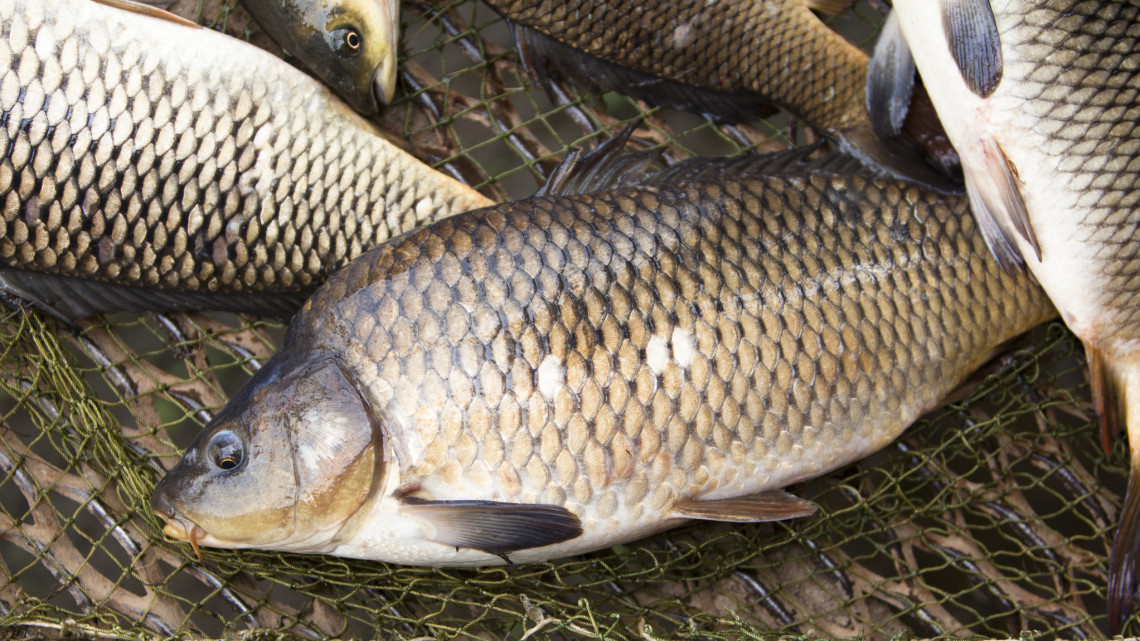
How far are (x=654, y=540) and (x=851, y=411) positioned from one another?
2.12 ft

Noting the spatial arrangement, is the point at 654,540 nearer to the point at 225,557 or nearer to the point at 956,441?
the point at 956,441

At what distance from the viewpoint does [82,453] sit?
212 centimetres

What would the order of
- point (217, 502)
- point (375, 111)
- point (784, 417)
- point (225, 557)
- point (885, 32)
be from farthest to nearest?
point (375, 111)
point (885, 32)
point (225, 557)
point (784, 417)
point (217, 502)

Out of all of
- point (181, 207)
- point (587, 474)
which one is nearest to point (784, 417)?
point (587, 474)

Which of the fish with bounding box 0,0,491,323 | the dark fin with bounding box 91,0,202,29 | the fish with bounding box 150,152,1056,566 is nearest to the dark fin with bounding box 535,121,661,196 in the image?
the fish with bounding box 150,152,1056,566

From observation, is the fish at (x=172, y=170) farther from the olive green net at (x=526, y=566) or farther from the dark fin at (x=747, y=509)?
the dark fin at (x=747, y=509)

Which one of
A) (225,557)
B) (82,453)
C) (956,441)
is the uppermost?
(82,453)

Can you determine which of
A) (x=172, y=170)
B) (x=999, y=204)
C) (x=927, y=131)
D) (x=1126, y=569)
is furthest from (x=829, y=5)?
(x=172, y=170)

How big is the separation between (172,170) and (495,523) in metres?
1.13

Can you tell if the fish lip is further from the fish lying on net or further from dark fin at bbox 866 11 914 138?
dark fin at bbox 866 11 914 138

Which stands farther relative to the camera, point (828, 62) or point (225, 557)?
point (828, 62)

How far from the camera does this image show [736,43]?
2320 millimetres

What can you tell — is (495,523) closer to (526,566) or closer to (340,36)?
(526,566)

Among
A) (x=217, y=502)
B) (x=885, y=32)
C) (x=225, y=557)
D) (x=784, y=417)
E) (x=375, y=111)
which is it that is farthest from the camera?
Result: (x=375, y=111)
